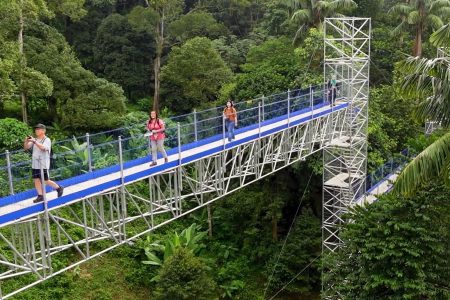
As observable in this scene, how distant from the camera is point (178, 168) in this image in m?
11.8

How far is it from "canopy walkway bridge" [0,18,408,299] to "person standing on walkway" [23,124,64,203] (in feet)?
1.12

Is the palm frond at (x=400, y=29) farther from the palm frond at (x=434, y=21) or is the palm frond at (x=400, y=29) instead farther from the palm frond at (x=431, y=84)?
the palm frond at (x=431, y=84)

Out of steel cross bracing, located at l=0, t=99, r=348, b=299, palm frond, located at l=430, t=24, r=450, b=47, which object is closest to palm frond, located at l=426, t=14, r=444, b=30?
steel cross bracing, located at l=0, t=99, r=348, b=299

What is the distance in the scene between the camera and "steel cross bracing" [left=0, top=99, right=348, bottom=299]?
30.9ft

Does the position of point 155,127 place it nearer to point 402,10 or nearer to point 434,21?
point 434,21

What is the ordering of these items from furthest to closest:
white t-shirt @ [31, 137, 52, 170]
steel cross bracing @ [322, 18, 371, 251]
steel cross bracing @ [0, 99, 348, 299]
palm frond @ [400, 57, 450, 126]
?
steel cross bracing @ [322, 18, 371, 251] < palm frond @ [400, 57, 450, 126] < steel cross bracing @ [0, 99, 348, 299] < white t-shirt @ [31, 137, 52, 170]

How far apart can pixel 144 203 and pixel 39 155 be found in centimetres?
748

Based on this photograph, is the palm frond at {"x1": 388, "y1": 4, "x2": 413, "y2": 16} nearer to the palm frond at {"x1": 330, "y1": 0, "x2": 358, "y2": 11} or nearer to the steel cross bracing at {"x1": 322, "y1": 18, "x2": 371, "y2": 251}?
the palm frond at {"x1": 330, "y1": 0, "x2": 358, "y2": 11}

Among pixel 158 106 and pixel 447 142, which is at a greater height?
pixel 447 142

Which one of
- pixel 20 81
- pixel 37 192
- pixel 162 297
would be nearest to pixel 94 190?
pixel 37 192

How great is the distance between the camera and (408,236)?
13.0 m

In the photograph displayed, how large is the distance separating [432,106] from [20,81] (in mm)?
16438

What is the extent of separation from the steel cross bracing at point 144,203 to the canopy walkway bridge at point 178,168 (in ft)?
0.10

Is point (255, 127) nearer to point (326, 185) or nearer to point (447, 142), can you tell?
point (326, 185)
